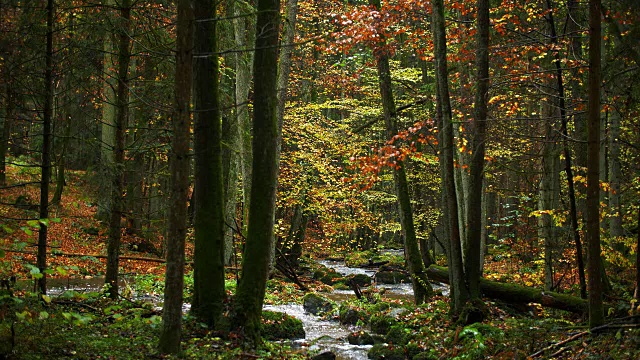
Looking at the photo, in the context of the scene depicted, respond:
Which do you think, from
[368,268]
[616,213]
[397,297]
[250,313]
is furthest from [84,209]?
[616,213]

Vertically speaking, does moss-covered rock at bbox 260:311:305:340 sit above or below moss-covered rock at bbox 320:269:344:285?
above

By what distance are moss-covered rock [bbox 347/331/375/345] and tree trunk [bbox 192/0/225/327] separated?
3.74 meters

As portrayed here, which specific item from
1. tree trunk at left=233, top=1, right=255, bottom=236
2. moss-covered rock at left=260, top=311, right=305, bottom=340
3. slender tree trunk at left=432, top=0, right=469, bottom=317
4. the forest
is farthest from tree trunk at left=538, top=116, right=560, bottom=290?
tree trunk at left=233, top=1, right=255, bottom=236

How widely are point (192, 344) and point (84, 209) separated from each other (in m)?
→ 19.6

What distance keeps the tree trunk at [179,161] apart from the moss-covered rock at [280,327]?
445 cm

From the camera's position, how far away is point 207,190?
8.36 meters

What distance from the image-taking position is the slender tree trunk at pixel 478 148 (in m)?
9.79

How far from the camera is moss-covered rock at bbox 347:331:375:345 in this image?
35.9 ft

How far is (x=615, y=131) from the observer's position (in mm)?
10406

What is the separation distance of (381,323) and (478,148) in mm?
4947

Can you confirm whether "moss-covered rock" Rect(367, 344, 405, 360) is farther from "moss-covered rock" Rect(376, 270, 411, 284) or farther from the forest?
"moss-covered rock" Rect(376, 270, 411, 284)

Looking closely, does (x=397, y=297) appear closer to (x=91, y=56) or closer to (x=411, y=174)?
(x=411, y=174)

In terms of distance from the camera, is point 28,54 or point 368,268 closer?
point 28,54

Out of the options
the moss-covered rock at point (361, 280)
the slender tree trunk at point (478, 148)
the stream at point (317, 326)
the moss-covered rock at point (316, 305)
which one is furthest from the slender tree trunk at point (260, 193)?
the moss-covered rock at point (361, 280)
